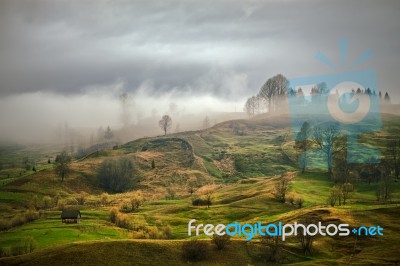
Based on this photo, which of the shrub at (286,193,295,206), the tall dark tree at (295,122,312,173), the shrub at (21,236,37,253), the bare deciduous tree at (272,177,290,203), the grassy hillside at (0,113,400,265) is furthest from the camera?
the tall dark tree at (295,122,312,173)

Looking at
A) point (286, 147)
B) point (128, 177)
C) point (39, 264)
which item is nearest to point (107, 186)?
point (128, 177)

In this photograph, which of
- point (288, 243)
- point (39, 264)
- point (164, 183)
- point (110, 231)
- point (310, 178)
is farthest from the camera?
point (164, 183)

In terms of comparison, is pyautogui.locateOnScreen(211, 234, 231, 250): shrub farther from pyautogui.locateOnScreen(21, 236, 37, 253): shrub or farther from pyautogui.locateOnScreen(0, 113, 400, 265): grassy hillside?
pyautogui.locateOnScreen(21, 236, 37, 253): shrub

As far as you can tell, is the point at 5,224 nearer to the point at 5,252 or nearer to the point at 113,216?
the point at 113,216

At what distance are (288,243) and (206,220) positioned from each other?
31.0 metres

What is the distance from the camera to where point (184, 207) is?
10431 centimetres

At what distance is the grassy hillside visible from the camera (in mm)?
55781

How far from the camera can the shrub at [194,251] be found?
182 feet

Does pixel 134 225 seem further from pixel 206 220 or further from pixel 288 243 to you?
pixel 288 243

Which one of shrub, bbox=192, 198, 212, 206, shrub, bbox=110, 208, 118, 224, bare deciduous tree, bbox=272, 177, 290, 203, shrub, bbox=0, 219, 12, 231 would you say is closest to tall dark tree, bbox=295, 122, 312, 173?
bare deciduous tree, bbox=272, 177, 290, 203

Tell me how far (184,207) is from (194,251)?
4880 centimetres

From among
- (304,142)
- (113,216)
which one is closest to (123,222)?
(113,216)

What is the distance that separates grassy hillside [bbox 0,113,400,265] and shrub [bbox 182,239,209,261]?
96cm

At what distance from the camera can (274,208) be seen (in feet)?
300
